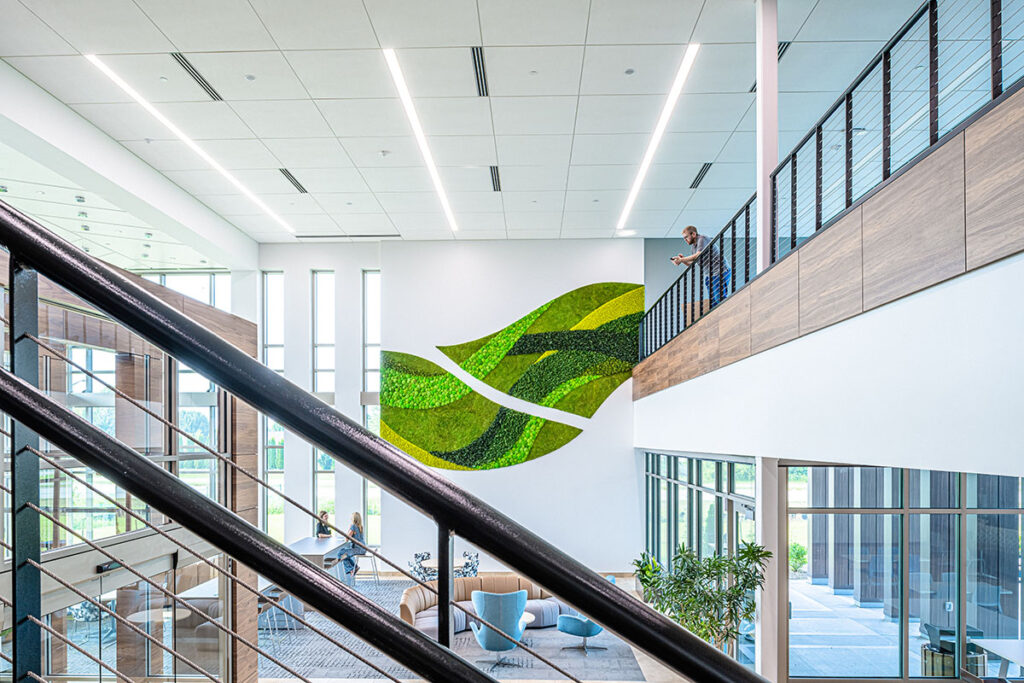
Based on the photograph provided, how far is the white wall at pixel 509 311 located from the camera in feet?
45.0

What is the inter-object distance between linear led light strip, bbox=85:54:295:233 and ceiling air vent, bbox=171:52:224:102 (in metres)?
0.70

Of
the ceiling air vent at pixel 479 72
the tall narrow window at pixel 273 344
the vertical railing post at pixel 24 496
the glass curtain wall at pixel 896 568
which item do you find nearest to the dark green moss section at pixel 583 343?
the tall narrow window at pixel 273 344

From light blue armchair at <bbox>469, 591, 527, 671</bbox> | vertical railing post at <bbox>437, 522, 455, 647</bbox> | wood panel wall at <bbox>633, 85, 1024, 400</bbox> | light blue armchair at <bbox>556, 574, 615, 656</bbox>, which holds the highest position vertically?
wood panel wall at <bbox>633, 85, 1024, 400</bbox>

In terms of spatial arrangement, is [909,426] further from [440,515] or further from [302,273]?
[302,273]

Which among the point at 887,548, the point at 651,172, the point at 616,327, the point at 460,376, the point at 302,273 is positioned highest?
the point at 651,172

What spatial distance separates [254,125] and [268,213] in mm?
3819

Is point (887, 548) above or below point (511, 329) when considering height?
below

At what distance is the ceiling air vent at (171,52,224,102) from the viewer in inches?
276

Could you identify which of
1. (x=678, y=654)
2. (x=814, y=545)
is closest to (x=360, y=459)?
(x=678, y=654)

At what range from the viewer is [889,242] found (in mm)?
3645

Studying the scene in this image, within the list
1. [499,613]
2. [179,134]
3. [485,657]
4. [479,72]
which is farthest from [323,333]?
[479,72]

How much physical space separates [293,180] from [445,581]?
10253mm

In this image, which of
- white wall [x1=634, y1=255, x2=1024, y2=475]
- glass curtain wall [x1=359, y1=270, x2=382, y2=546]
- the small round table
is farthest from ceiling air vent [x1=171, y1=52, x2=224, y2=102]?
glass curtain wall [x1=359, y1=270, x2=382, y2=546]

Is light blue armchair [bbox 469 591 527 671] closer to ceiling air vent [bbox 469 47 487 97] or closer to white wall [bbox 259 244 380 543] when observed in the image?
ceiling air vent [bbox 469 47 487 97]
